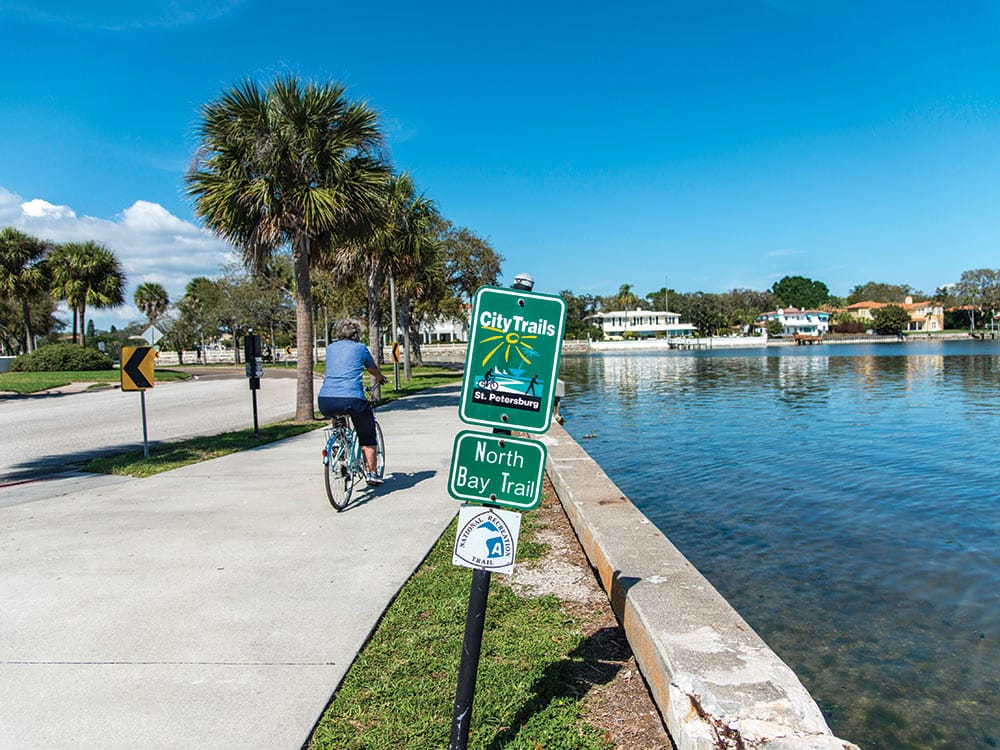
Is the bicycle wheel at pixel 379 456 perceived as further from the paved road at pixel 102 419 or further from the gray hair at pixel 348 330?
the paved road at pixel 102 419

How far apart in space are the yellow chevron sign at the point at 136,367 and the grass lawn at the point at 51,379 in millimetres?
20069

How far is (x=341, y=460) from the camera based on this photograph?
22.7 feet

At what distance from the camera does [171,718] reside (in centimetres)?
Result: 305

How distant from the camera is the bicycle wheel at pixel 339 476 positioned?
21.9ft

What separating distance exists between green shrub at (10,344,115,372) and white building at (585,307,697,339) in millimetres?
102180

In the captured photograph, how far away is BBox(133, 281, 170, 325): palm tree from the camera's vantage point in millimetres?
66938

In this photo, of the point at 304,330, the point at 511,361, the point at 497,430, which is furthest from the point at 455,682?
the point at 304,330

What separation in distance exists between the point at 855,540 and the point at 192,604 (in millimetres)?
6640

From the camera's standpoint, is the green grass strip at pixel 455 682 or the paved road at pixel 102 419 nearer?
the green grass strip at pixel 455 682

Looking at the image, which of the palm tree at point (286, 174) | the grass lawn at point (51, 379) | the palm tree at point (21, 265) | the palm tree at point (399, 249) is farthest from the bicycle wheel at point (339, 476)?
the palm tree at point (21, 265)

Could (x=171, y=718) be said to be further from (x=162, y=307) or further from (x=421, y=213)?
(x=162, y=307)

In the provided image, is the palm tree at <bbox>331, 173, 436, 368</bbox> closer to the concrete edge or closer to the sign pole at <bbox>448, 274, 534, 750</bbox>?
the concrete edge

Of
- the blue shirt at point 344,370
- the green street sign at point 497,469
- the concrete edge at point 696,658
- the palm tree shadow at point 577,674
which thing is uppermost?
the blue shirt at point 344,370

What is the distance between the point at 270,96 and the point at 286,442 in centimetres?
758
